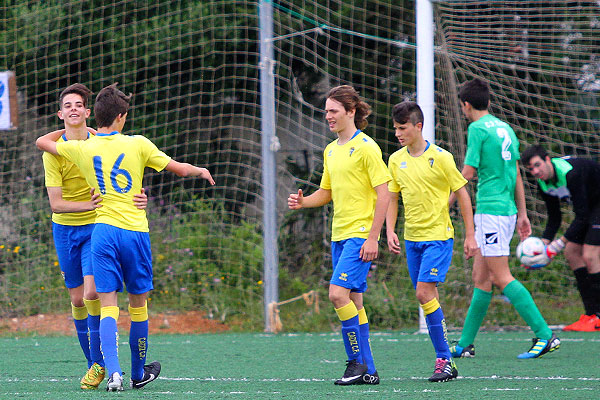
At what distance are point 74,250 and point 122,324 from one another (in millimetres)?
3578

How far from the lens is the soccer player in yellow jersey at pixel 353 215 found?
15.6 feet

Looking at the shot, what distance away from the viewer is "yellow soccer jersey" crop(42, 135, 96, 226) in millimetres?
4852

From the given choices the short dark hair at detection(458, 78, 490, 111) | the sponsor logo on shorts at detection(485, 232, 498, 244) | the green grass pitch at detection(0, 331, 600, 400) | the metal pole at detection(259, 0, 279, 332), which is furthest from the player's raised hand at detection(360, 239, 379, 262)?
the metal pole at detection(259, 0, 279, 332)

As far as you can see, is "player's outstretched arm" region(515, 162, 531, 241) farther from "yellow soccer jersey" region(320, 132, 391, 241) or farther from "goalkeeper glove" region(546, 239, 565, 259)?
"yellow soccer jersey" region(320, 132, 391, 241)

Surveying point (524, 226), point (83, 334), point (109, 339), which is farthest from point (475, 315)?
point (109, 339)

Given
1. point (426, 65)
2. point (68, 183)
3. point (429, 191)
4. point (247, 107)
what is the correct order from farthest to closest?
1. point (247, 107)
2. point (426, 65)
3. point (429, 191)
4. point (68, 183)

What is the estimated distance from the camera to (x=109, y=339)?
4.38 m

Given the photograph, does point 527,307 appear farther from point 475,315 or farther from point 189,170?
point 189,170

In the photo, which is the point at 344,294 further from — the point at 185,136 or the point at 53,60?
the point at 53,60

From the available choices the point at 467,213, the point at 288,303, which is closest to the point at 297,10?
the point at 288,303

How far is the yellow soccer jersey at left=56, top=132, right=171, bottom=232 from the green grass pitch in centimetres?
87

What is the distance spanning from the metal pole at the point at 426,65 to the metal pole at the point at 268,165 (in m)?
1.45

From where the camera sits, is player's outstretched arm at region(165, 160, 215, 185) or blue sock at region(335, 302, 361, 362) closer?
player's outstretched arm at region(165, 160, 215, 185)

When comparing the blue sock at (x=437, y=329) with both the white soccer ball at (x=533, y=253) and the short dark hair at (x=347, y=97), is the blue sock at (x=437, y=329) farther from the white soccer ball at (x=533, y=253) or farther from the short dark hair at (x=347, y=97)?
the white soccer ball at (x=533, y=253)
